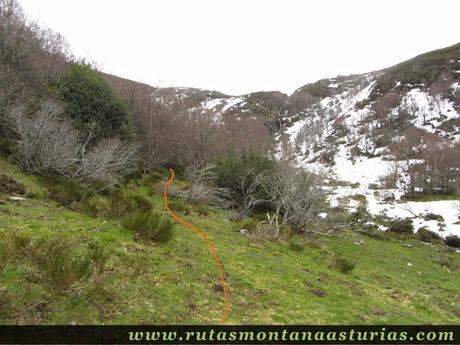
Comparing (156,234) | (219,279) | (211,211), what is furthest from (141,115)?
(219,279)

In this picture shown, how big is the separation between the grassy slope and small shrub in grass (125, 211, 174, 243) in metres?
0.21

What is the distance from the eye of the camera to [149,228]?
25.9 ft

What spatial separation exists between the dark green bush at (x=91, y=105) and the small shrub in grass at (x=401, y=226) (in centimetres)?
1880

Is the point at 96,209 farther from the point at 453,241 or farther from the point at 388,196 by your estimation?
the point at 388,196

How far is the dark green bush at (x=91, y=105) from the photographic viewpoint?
60.6ft

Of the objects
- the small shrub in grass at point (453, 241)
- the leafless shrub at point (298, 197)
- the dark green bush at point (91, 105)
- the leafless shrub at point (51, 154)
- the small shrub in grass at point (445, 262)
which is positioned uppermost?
the dark green bush at point (91, 105)

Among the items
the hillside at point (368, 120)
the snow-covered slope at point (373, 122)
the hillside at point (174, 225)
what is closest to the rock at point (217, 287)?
the hillside at point (174, 225)

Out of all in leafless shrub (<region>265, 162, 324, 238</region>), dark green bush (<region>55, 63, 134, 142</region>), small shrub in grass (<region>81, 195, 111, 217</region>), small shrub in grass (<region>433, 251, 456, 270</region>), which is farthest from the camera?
dark green bush (<region>55, 63, 134, 142</region>)

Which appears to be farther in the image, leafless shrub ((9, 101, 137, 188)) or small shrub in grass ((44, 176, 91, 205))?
leafless shrub ((9, 101, 137, 188))

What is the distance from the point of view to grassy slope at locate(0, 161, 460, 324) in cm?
416

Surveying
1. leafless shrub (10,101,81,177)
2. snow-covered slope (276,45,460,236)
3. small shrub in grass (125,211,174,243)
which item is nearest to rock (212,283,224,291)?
small shrub in grass (125,211,174,243)

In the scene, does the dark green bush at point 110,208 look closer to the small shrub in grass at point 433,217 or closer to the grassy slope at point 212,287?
the grassy slope at point 212,287

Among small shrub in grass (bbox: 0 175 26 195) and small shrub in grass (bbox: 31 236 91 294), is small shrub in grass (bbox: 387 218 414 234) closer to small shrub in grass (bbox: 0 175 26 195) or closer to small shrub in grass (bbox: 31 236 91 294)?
small shrub in grass (bbox: 0 175 26 195)

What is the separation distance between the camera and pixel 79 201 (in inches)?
413
